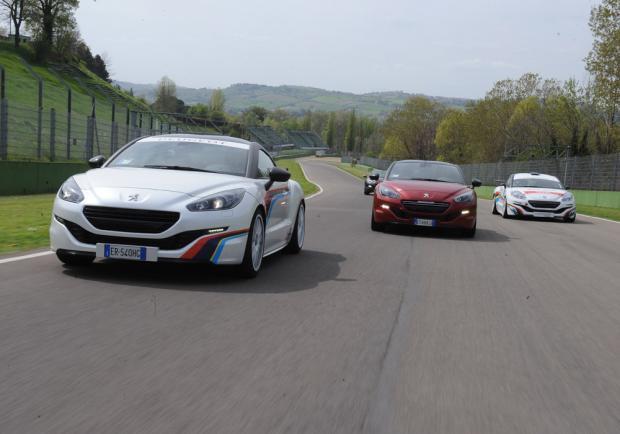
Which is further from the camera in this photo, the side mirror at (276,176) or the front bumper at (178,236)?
the side mirror at (276,176)

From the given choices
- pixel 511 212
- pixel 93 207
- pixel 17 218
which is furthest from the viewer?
pixel 511 212

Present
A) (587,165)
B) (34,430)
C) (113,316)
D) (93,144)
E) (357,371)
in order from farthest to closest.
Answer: (587,165), (93,144), (113,316), (357,371), (34,430)

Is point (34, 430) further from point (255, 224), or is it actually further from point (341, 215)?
point (341, 215)

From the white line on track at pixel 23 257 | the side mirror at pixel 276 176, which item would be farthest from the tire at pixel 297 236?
the white line on track at pixel 23 257

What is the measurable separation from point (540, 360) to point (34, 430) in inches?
130

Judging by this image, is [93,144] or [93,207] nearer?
[93,207]

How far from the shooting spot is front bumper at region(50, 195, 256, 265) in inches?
293

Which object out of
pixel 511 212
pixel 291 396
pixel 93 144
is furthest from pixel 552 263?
pixel 93 144

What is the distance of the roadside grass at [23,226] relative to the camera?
10406 mm

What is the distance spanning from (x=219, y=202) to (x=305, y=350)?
2.80 metres

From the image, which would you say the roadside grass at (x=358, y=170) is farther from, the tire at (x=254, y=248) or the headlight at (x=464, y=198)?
the tire at (x=254, y=248)

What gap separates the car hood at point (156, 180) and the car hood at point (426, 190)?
6950 mm

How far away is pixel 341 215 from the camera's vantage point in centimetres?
2059

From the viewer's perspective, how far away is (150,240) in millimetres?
7461
